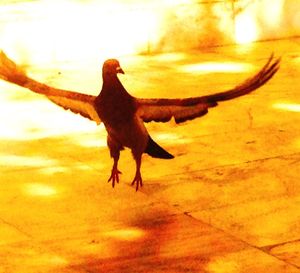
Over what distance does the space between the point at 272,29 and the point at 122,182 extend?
17.8 ft

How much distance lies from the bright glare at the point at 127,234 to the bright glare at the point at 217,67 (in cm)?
440

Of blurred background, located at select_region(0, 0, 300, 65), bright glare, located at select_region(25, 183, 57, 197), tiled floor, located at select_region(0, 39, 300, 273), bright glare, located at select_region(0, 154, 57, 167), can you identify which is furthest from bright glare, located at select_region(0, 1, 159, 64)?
bright glare, located at select_region(25, 183, 57, 197)

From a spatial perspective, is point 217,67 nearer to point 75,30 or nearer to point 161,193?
point 75,30

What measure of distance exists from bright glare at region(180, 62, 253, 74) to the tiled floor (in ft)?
2.45

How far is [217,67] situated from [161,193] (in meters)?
4.00

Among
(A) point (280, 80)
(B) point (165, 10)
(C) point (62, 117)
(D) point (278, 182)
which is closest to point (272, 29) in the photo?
(B) point (165, 10)

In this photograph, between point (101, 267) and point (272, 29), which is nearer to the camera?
point (101, 267)

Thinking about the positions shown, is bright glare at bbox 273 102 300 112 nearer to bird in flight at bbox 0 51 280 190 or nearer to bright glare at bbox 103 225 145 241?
bird in flight at bbox 0 51 280 190

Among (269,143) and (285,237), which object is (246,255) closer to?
(285,237)

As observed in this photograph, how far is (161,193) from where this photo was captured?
6.23 meters

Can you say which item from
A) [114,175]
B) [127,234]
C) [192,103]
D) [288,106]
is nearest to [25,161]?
[114,175]

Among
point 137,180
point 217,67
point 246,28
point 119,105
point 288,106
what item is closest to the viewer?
point 119,105

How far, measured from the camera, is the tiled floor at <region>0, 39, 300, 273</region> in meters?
5.22

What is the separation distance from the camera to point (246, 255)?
5.20 m
